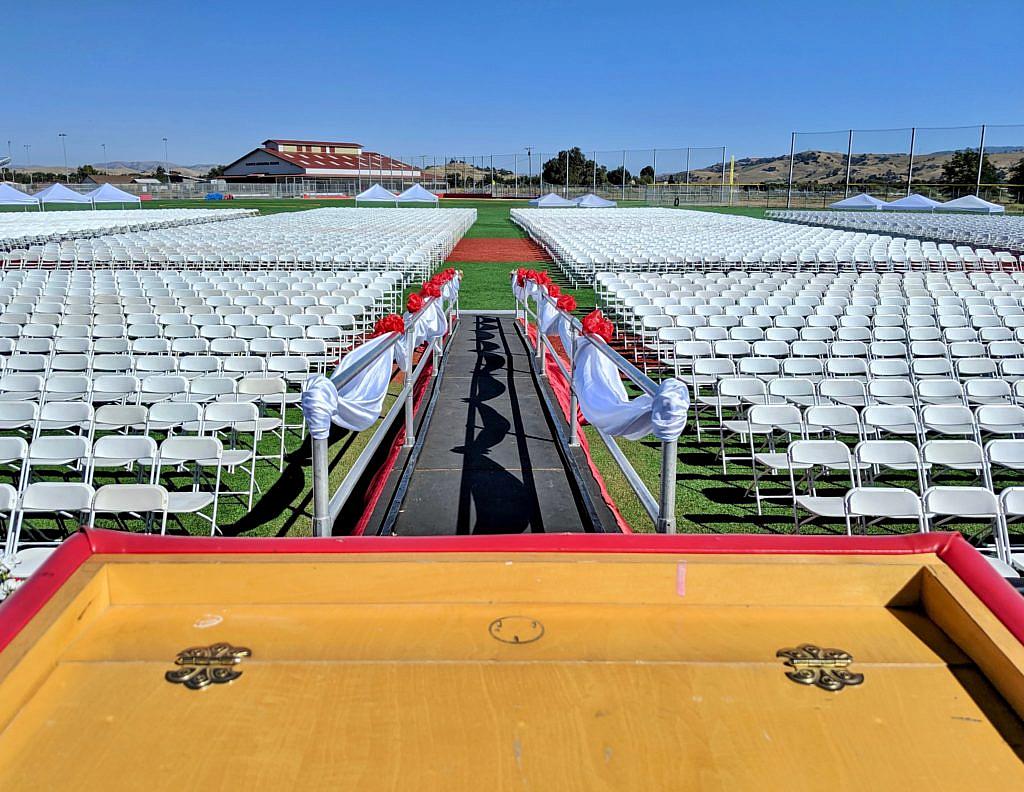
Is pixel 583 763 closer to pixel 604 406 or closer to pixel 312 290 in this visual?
pixel 604 406

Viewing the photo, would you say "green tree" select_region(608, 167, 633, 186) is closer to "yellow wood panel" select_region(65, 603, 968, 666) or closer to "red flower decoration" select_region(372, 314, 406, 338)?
"red flower decoration" select_region(372, 314, 406, 338)

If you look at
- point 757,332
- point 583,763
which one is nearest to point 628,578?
point 583,763

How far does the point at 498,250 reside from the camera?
30.9m

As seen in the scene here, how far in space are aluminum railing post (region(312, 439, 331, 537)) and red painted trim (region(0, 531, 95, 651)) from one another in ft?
4.80

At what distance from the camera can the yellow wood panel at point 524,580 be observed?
2262mm

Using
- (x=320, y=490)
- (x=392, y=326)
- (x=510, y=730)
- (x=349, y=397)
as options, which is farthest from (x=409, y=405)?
(x=510, y=730)

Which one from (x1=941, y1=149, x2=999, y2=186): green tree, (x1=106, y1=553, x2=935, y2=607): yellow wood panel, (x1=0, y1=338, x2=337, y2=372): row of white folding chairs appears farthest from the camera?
(x1=941, y1=149, x2=999, y2=186): green tree

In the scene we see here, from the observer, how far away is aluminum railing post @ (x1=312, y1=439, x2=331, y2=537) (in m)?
3.72

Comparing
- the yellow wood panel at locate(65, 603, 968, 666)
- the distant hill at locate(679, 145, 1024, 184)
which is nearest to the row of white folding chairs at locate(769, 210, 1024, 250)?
the yellow wood panel at locate(65, 603, 968, 666)

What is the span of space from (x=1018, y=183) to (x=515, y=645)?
7792 cm

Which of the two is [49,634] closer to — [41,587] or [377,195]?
[41,587]

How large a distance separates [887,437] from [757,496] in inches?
111

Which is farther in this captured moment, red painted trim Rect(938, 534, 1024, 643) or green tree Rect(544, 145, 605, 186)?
green tree Rect(544, 145, 605, 186)

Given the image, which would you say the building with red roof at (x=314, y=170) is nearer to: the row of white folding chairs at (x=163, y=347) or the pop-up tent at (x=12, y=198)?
the pop-up tent at (x=12, y=198)
